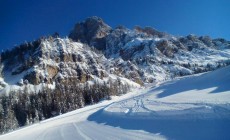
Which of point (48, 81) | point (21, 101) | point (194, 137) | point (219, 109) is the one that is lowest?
point (194, 137)

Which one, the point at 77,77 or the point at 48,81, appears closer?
the point at 48,81

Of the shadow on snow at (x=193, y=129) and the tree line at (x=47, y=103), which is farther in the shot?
the tree line at (x=47, y=103)

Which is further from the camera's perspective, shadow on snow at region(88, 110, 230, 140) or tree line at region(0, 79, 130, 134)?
tree line at region(0, 79, 130, 134)

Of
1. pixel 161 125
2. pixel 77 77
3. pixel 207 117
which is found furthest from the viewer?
pixel 77 77

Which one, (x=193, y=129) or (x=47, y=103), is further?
(x=47, y=103)

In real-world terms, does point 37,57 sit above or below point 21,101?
above

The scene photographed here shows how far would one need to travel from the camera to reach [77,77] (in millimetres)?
185875

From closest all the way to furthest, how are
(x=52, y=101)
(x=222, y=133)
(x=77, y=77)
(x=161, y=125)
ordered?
(x=222, y=133) < (x=161, y=125) < (x=52, y=101) < (x=77, y=77)

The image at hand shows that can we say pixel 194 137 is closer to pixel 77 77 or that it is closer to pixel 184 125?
pixel 184 125

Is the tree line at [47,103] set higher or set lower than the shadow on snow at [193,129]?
higher

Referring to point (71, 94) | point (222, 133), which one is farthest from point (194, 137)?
point (71, 94)

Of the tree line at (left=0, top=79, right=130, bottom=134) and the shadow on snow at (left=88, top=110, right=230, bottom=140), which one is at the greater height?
the tree line at (left=0, top=79, right=130, bottom=134)

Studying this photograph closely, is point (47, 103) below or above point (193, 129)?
above

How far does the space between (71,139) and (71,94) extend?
94446 millimetres
